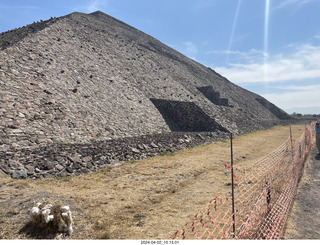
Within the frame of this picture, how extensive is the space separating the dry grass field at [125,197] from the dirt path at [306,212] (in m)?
2.41

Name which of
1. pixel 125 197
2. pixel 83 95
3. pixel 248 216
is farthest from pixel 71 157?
pixel 83 95

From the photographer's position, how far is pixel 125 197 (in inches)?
280

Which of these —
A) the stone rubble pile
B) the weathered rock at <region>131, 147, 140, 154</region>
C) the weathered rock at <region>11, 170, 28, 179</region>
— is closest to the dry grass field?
the weathered rock at <region>11, 170, 28, 179</region>

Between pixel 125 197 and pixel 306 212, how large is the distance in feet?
18.9

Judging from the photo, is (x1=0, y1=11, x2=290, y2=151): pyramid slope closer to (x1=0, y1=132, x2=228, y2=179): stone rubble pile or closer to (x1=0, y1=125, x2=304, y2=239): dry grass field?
(x1=0, y1=132, x2=228, y2=179): stone rubble pile

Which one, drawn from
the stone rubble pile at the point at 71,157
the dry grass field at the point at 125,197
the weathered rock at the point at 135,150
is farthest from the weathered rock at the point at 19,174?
the weathered rock at the point at 135,150

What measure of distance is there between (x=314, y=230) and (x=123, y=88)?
1996cm

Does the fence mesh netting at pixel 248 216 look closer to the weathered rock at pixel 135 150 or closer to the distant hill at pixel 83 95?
the weathered rock at pixel 135 150

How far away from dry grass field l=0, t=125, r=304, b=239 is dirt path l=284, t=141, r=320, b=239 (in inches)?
94.8

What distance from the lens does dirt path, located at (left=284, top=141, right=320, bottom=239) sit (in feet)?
16.4

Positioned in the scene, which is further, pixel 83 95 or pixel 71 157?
pixel 83 95

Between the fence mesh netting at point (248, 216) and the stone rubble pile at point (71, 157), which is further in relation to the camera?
the stone rubble pile at point (71, 157)

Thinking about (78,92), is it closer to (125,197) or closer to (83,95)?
(83,95)

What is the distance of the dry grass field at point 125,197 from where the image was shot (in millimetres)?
5120
